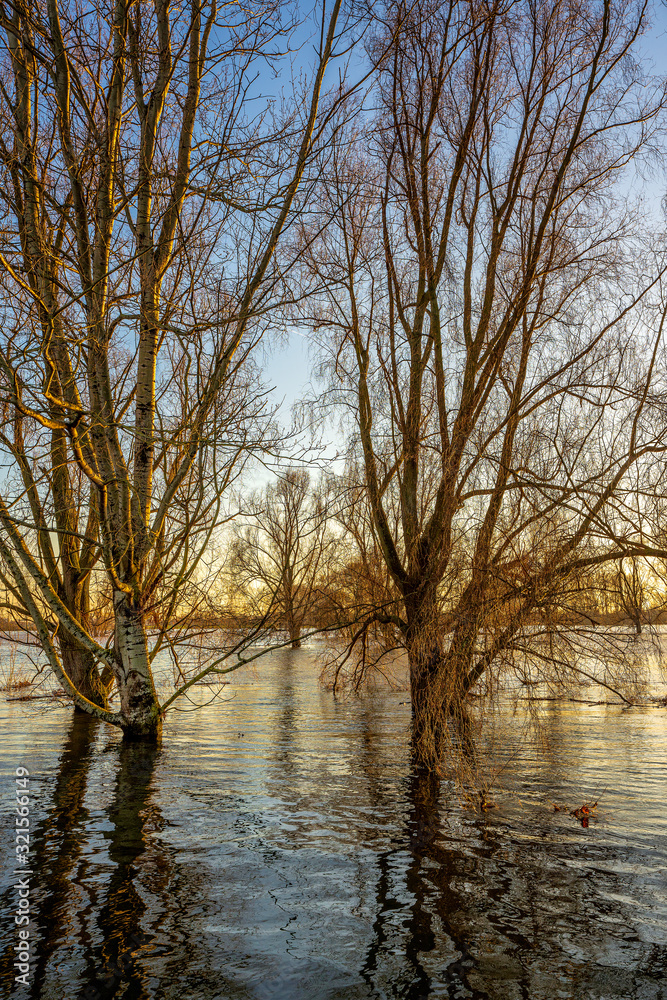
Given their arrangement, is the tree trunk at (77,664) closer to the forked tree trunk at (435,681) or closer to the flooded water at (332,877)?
the flooded water at (332,877)

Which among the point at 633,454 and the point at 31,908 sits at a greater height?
the point at 633,454

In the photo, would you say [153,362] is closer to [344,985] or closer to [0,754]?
[0,754]

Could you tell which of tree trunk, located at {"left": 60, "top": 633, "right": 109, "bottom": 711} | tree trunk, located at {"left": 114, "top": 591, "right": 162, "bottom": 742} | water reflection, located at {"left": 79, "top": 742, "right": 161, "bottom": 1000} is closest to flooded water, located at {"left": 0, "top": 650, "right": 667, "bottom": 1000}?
water reflection, located at {"left": 79, "top": 742, "right": 161, "bottom": 1000}

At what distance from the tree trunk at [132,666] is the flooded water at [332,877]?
23.1 inches

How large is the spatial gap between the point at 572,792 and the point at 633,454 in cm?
411

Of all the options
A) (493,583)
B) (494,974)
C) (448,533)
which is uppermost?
(448,533)

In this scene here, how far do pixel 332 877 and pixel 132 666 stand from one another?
14.6 feet

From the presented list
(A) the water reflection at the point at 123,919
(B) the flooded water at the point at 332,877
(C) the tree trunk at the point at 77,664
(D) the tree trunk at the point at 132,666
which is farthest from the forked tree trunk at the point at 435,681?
(C) the tree trunk at the point at 77,664

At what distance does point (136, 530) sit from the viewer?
9055 millimetres

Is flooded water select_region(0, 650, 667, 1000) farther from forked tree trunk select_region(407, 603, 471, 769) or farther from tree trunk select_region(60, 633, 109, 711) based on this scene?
tree trunk select_region(60, 633, 109, 711)

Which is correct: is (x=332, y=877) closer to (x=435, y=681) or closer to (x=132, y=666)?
(x=435, y=681)

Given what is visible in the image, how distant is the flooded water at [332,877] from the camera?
13.0 feet

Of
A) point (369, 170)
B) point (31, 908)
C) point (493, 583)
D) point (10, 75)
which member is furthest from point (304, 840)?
point (10, 75)

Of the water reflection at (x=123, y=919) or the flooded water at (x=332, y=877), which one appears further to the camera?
the flooded water at (x=332, y=877)
